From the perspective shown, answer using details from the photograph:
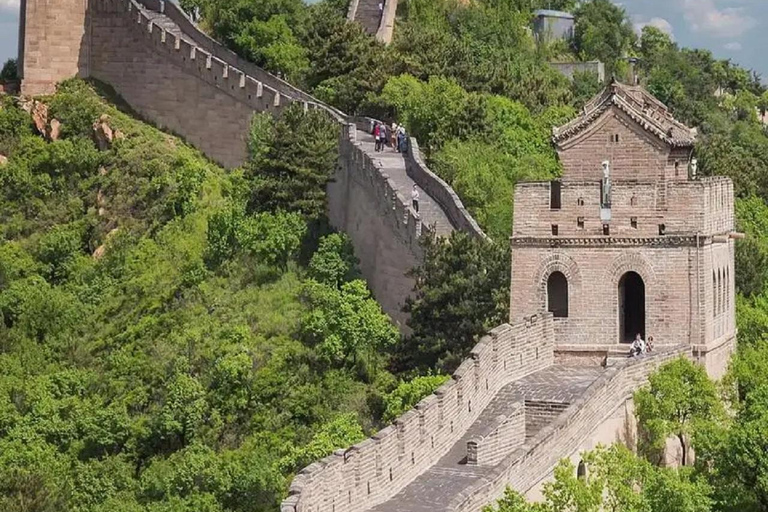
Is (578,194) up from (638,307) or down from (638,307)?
up

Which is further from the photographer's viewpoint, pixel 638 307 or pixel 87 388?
pixel 87 388

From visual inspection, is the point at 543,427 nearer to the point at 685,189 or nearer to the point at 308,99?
the point at 685,189

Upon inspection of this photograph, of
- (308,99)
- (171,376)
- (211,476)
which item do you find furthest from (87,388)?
(308,99)

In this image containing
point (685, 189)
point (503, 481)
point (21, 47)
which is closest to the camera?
point (503, 481)

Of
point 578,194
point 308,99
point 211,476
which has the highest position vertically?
point 308,99

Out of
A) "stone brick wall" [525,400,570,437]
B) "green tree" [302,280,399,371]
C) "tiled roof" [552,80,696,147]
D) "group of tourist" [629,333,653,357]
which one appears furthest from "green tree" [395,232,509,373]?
"stone brick wall" [525,400,570,437]

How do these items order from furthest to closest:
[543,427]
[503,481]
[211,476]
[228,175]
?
1. [228,175]
2. [211,476]
3. [543,427]
4. [503,481]
